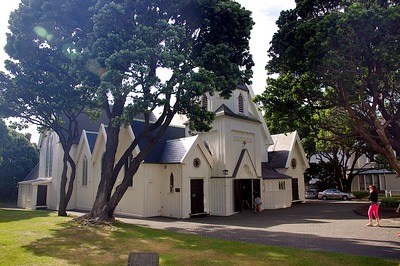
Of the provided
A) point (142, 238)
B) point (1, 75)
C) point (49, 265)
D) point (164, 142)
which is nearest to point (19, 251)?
point (49, 265)

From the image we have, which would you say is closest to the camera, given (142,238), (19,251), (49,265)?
(49,265)

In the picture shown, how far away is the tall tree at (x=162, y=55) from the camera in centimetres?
1539

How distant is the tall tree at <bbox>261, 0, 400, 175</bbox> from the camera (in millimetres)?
14000

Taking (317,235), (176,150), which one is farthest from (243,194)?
(317,235)

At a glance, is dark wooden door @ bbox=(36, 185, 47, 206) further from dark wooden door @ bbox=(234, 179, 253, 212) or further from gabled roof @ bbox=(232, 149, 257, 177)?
gabled roof @ bbox=(232, 149, 257, 177)

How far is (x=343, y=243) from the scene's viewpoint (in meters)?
12.5

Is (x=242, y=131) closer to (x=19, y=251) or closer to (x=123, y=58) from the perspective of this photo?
(x=123, y=58)

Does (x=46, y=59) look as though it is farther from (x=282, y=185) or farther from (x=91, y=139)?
(x=282, y=185)

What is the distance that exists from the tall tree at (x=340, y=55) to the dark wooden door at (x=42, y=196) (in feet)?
84.7

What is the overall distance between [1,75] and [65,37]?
5664mm

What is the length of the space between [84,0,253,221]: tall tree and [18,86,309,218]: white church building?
5.52 metres

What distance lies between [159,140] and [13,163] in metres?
26.0

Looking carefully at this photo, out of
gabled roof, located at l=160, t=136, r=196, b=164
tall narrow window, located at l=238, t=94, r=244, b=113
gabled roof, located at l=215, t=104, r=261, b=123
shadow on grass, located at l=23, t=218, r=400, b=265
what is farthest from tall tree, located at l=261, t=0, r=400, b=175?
tall narrow window, located at l=238, t=94, r=244, b=113

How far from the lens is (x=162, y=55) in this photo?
15.2m
